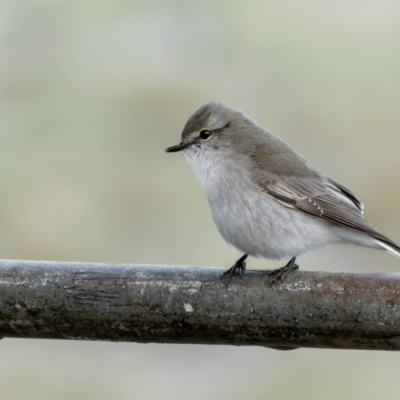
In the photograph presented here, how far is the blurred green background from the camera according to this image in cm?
518

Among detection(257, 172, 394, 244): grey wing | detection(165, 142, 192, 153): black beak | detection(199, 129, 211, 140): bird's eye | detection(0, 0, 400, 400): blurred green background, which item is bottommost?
detection(0, 0, 400, 400): blurred green background

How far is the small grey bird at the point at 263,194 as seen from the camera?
349 cm

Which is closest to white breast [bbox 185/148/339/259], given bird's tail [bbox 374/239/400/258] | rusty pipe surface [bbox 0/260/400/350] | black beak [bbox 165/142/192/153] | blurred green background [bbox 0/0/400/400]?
black beak [bbox 165/142/192/153]

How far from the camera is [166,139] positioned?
7.07 meters

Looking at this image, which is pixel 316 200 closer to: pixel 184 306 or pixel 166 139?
pixel 184 306

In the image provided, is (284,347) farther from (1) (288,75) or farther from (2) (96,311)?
(1) (288,75)

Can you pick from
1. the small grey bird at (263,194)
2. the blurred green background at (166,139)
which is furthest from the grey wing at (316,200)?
the blurred green background at (166,139)

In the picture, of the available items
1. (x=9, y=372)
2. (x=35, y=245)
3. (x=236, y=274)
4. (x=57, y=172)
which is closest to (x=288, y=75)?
(x=57, y=172)

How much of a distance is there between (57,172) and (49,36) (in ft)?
7.14

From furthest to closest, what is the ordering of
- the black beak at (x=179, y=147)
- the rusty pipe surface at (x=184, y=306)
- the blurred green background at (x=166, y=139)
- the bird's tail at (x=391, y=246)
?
1. the blurred green background at (x=166, y=139)
2. the black beak at (x=179, y=147)
3. the bird's tail at (x=391, y=246)
4. the rusty pipe surface at (x=184, y=306)

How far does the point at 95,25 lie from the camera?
346 inches

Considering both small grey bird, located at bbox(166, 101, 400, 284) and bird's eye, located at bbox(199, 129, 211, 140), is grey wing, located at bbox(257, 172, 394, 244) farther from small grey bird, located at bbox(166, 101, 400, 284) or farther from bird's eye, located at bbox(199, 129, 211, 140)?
bird's eye, located at bbox(199, 129, 211, 140)

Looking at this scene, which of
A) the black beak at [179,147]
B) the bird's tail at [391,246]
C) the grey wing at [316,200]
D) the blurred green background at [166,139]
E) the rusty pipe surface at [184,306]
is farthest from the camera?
the blurred green background at [166,139]

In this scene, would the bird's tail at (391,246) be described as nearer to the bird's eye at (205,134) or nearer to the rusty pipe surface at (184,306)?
the bird's eye at (205,134)
